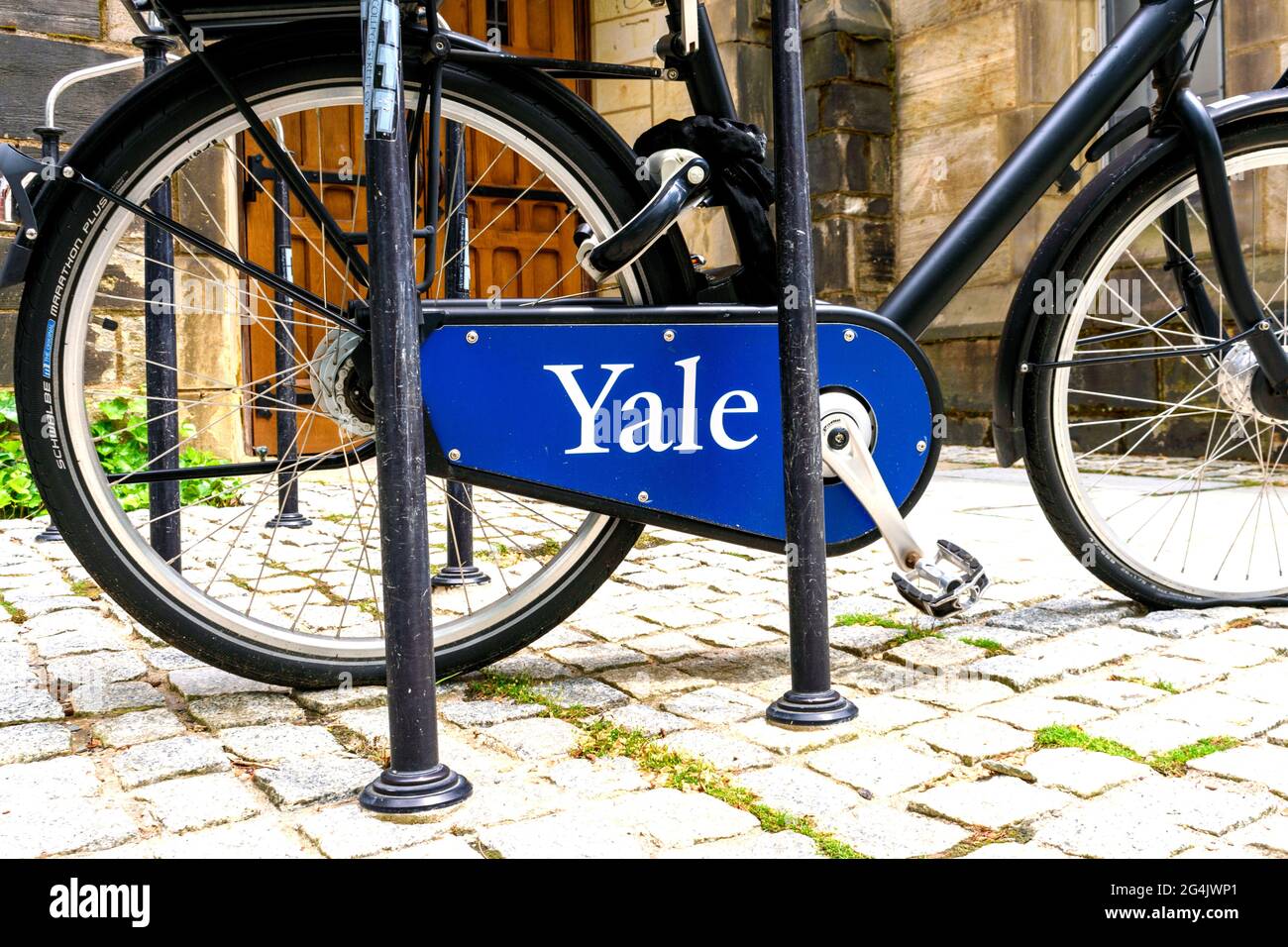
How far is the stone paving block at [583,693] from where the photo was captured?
7.43ft

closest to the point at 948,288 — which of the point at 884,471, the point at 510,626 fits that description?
the point at 884,471

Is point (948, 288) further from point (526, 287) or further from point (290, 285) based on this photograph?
point (526, 287)

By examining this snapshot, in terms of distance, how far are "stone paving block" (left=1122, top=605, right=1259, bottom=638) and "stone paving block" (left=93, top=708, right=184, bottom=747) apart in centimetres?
194

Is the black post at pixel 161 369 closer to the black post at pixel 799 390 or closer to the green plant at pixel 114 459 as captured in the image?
the green plant at pixel 114 459

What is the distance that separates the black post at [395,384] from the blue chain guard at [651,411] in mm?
405

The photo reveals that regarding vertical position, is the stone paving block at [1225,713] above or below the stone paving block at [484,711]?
below

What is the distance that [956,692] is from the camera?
7.55 feet

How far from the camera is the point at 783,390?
2.09 meters

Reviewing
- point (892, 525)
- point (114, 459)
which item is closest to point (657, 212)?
point (892, 525)

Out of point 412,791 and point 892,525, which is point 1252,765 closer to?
point 892,525

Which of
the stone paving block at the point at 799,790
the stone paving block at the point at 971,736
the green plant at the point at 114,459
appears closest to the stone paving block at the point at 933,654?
the stone paving block at the point at 971,736

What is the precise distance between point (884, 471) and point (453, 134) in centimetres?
129

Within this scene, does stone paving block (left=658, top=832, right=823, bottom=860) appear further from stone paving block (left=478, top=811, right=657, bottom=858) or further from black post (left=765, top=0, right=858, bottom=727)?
black post (left=765, top=0, right=858, bottom=727)

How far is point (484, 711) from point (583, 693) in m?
0.20
